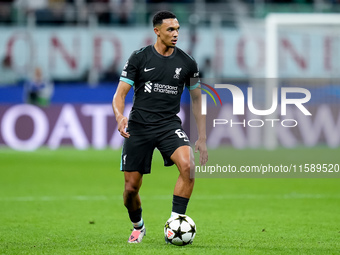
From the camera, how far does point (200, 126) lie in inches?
289

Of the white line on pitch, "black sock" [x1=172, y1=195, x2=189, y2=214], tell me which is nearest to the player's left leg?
"black sock" [x1=172, y1=195, x2=189, y2=214]

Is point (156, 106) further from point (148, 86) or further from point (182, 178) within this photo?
point (182, 178)

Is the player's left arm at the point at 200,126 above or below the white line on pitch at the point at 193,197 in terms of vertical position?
above

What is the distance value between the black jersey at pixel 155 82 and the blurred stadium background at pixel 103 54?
12.8 m

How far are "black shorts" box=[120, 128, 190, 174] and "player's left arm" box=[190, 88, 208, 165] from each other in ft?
0.62

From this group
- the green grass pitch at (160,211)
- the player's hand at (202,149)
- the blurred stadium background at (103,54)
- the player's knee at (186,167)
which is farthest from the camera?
the blurred stadium background at (103,54)

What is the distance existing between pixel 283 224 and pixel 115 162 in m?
9.49

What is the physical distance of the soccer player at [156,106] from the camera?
7.07 m

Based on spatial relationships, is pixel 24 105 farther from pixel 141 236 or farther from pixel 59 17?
pixel 141 236

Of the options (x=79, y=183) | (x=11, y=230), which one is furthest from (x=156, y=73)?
(x=79, y=183)

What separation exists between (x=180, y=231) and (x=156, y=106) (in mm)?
1245

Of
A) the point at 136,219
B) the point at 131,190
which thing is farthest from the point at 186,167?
the point at 136,219

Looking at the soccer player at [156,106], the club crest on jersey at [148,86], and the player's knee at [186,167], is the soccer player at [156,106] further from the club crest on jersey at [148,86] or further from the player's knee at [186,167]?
the player's knee at [186,167]

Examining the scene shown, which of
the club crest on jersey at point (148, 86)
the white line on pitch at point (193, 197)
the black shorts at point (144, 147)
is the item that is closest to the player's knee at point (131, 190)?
the black shorts at point (144, 147)
